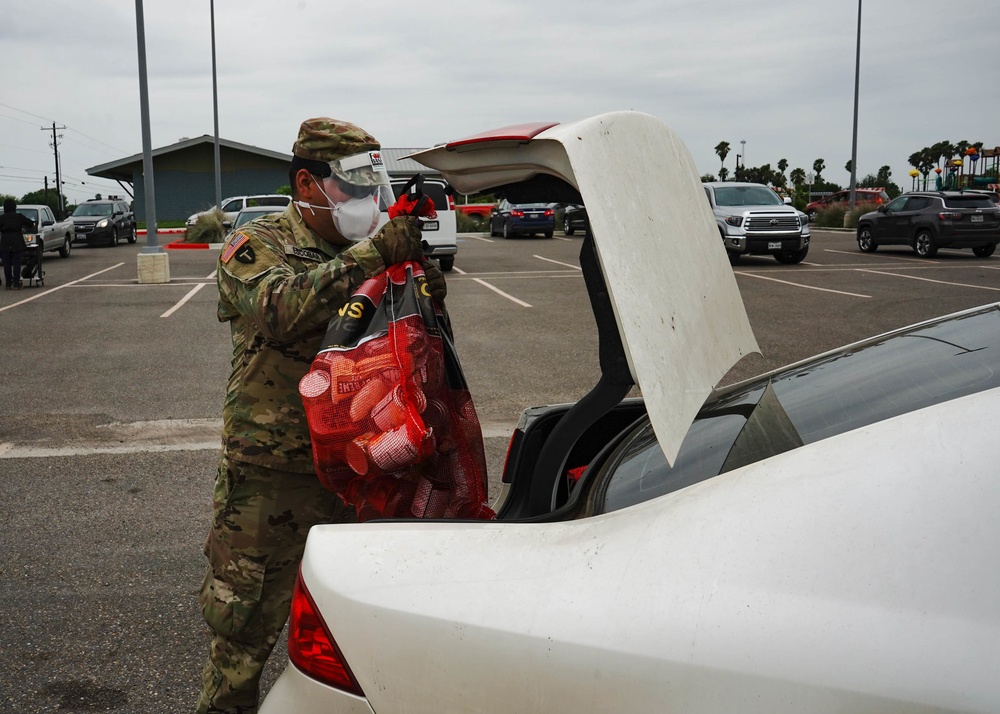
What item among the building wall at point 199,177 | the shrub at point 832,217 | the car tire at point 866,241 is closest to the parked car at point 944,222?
the car tire at point 866,241

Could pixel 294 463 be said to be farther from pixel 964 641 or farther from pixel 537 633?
pixel 964 641

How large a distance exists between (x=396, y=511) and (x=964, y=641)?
133 cm

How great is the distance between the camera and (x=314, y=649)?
1694 millimetres

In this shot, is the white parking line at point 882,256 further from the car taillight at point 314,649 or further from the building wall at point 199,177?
the building wall at point 199,177

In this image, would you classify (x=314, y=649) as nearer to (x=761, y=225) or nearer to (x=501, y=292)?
(x=501, y=292)

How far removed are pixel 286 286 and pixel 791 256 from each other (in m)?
20.5

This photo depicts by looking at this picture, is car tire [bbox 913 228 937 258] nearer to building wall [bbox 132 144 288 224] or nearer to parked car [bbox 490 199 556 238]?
parked car [bbox 490 199 556 238]

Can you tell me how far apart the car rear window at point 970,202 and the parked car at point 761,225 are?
345cm

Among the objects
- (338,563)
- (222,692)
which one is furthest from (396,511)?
(222,692)

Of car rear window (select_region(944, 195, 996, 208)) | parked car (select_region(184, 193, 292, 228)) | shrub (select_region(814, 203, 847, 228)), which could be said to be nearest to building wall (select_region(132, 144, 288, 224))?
parked car (select_region(184, 193, 292, 228))

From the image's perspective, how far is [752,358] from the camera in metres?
9.01

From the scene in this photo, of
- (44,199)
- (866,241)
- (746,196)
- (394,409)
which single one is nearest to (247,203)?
(746,196)

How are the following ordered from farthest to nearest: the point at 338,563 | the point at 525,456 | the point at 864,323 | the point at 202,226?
1. the point at 202,226
2. the point at 864,323
3. the point at 525,456
4. the point at 338,563

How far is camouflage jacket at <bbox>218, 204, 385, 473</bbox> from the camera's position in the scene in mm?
2475
